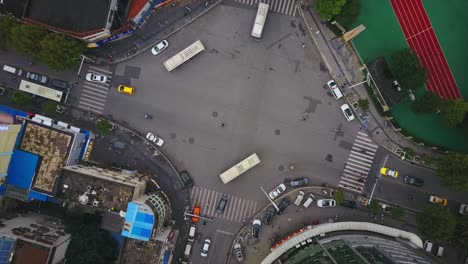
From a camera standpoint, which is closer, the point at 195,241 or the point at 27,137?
the point at 27,137

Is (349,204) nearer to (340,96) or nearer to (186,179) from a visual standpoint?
(340,96)

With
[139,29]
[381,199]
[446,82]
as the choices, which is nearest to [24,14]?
[139,29]

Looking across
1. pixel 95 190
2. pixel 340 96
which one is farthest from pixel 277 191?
pixel 95 190

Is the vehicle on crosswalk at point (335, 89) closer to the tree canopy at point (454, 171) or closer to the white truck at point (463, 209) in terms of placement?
the tree canopy at point (454, 171)

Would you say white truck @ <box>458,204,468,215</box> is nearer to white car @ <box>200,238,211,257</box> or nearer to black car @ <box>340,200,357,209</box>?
black car @ <box>340,200,357,209</box>

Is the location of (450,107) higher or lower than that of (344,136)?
higher

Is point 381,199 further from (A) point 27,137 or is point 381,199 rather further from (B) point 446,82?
(A) point 27,137
